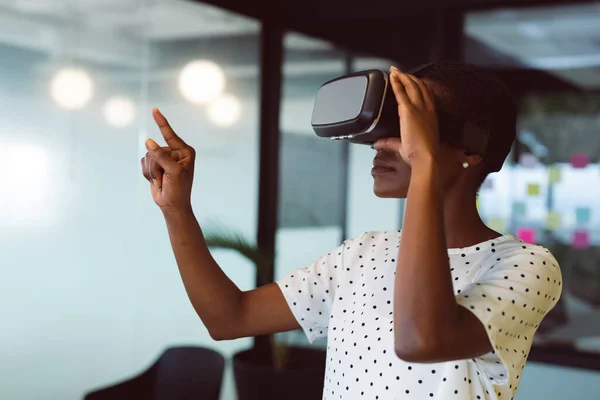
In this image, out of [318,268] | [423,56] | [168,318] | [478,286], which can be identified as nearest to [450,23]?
[423,56]

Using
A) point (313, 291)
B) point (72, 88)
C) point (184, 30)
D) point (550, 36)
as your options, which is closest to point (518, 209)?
point (550, 36)

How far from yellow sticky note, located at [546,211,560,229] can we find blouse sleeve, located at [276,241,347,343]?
8.10ft

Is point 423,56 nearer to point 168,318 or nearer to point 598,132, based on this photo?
point 598,132

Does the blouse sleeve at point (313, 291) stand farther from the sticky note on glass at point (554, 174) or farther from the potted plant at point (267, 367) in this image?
the sticky note on glass at point (554, 174)

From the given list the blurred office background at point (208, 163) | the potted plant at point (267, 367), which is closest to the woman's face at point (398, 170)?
the blurred office background at point (208, 163)

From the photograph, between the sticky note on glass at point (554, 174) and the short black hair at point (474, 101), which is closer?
the short black hair at point (474, 101)

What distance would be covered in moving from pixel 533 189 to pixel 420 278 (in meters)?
2.83

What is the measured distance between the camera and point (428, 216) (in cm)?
94

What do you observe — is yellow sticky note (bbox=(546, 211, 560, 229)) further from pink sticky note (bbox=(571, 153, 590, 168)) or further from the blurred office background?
pink sticky note (bbox=(571, 153, 590, 168))

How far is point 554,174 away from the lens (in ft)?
11.6

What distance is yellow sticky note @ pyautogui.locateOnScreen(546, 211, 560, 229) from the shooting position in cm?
353

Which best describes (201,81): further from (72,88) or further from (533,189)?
(533,189)

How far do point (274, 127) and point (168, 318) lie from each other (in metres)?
1.27

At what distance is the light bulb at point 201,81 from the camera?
346cm
